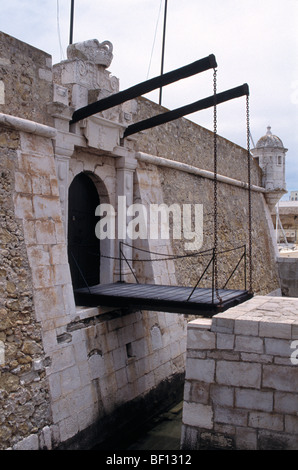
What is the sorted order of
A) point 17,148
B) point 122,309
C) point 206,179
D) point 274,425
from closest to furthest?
point 274,425, point 17,148, point 122,309, point 206,179

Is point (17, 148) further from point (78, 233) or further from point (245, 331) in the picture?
point (245, 331)

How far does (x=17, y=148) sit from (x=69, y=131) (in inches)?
43.0

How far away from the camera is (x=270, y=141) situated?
1407 centimetres

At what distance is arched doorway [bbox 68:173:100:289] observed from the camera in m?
6.73

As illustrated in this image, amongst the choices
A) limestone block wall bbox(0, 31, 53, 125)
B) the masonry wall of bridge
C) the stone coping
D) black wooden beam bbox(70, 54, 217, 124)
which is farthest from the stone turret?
the stone coping

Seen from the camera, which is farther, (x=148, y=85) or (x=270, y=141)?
(x=270, y=141)

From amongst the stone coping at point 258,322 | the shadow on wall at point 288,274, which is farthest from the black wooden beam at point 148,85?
the shadow on wall at point 288,274

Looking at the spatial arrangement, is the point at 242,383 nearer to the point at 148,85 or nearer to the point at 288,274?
the point at 148,85

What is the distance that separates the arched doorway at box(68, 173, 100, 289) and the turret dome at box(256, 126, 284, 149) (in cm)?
839

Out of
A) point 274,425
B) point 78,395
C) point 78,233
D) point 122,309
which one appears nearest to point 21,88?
point 78,233

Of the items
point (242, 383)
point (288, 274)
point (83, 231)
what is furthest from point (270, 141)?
point (242, 383)

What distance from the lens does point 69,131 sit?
246 inches

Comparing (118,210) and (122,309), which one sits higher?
(118,210)

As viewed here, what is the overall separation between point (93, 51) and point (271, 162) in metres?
8.72
